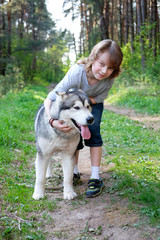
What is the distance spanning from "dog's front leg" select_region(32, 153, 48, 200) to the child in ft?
1.61

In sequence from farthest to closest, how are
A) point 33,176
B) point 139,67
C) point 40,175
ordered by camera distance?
1. point 139,67
2. point 33,176
3. point 40,175

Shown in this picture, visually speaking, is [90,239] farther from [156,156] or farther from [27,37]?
[27,37]

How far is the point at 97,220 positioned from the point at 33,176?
4.92 ft

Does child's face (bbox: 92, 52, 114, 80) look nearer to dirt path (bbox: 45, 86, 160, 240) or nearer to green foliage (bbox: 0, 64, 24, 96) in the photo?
dirt path (bbox: 45, 86, 160, 240)

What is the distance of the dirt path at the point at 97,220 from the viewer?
2.07 m

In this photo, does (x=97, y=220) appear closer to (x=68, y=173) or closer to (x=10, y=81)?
(x=68, y=173)

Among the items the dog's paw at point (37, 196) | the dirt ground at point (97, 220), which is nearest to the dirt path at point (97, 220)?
the dirt ground at point (97, 220)

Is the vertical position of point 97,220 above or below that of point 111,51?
below

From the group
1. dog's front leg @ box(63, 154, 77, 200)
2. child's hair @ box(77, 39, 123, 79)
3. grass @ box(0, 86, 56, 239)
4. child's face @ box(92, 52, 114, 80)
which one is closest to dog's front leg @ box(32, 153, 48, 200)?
grass @ box(0, 86, 56, 239)

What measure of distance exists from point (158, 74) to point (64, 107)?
32.6 ft

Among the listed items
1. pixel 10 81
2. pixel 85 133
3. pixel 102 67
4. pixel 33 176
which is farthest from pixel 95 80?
pixel 10 81

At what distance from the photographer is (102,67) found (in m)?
2.68

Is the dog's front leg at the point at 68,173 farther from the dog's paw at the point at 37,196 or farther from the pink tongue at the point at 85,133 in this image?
the pink tongue at the point at 85,133

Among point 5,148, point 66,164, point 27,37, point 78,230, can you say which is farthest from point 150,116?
point 27,37
